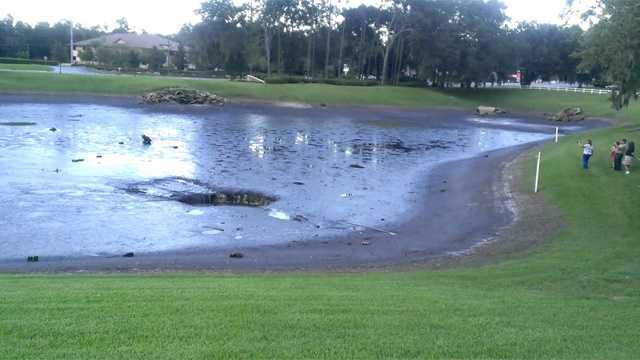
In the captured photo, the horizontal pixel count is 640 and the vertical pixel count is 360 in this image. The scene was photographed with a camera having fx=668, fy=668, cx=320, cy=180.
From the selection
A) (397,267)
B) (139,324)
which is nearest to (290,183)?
(397,267)

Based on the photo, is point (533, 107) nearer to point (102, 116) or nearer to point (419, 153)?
point (419, 153)

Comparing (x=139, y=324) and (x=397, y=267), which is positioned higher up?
(x=139, y=324)

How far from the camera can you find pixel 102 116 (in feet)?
175

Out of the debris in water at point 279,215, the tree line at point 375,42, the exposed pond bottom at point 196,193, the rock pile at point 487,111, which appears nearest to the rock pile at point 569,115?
the rock pile at point 487,111

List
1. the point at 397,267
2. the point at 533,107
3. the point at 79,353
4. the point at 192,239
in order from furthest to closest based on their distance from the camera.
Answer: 1. the point at 533,107
2. the point at 192,239
3. the point at 397,267
4. the point at 79,353

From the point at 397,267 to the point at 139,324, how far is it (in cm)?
959

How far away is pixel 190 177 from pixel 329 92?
188ft

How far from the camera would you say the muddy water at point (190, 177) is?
61.3ft

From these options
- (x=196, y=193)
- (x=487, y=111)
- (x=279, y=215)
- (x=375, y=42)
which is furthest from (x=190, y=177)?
(x=375, y=42)

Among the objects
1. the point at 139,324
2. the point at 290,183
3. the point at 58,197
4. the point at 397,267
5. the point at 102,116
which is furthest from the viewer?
the point at 102,116

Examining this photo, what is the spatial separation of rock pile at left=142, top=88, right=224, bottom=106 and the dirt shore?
4476 centimetres

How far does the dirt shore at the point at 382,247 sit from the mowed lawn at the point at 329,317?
1.84 meters

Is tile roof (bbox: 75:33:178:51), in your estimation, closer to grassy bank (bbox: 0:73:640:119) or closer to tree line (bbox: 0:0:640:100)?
tree line (bbox: 0:0:640:100)

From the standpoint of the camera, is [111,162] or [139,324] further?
[111,162]
